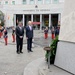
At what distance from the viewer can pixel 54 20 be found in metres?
68.9

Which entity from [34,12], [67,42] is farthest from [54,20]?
[67,42]

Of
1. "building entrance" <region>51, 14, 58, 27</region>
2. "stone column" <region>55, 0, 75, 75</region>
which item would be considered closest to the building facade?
"building entrance" <region>51, 14, 58, 27</region>

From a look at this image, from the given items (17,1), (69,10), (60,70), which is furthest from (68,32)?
(17,1)

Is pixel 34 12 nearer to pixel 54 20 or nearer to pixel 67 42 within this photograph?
pixel 54 20

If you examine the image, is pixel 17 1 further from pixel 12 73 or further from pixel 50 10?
pixel 12 73

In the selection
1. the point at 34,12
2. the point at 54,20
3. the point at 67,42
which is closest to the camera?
the point at 67,42

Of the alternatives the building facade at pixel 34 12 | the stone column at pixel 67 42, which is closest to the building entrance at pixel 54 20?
the building facade at pixel 34 12

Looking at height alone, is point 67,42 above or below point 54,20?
below

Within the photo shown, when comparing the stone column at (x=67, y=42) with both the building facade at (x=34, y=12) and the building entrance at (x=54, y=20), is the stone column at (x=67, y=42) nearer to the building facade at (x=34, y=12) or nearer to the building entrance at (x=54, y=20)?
the building facade at (x=34, y=12)

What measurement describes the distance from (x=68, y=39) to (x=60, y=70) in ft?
3.26

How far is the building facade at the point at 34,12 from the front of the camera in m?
65.4

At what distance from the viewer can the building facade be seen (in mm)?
65375

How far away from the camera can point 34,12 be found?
66375 mm

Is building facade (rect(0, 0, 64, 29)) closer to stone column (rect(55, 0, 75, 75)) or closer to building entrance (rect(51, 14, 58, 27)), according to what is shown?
building entrance (rect(51, 14, 58, 27))
